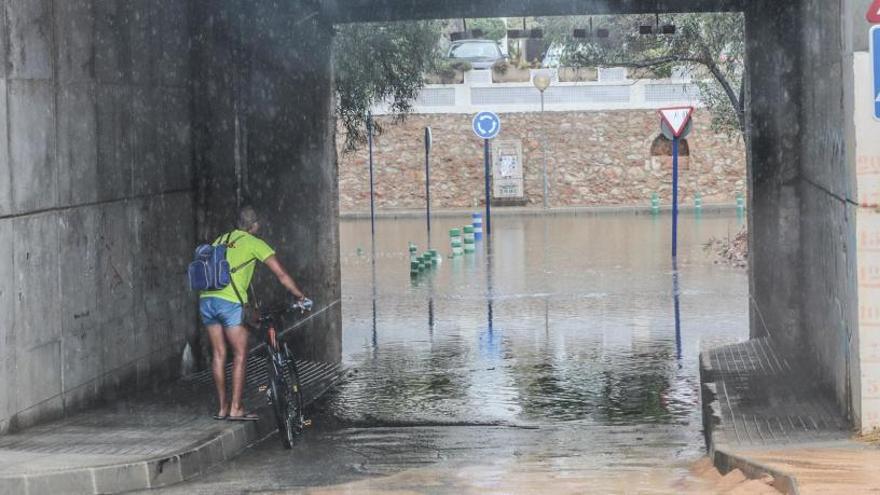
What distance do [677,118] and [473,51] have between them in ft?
64.3

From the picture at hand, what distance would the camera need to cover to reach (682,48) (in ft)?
89.0

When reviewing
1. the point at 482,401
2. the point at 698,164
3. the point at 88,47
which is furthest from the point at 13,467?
the point at 698,164

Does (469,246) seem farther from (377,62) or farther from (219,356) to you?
(219,356)

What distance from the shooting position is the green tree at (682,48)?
26.2m

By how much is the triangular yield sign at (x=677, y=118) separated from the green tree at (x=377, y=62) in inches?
171

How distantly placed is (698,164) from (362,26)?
72.4ft

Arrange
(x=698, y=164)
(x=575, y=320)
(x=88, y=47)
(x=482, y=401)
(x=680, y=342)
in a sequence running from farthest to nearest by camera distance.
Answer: (x=698, y=164)
(x=575, y=320)
(x=680, y=342)
(x=482, y=401)
(x=88, y=47)

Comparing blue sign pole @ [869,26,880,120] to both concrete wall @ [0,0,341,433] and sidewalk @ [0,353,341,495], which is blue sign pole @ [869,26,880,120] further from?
concrete wall @ [0,0,341,433]

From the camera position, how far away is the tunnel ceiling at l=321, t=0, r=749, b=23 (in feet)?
58.2

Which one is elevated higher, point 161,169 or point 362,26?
point 362,26

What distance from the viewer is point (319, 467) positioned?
31.9 ft

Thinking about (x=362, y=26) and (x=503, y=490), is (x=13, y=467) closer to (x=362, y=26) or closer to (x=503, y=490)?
(x=503, y=490)

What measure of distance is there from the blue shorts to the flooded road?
93 centimetres

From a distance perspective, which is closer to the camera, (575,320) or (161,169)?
(161,169)
